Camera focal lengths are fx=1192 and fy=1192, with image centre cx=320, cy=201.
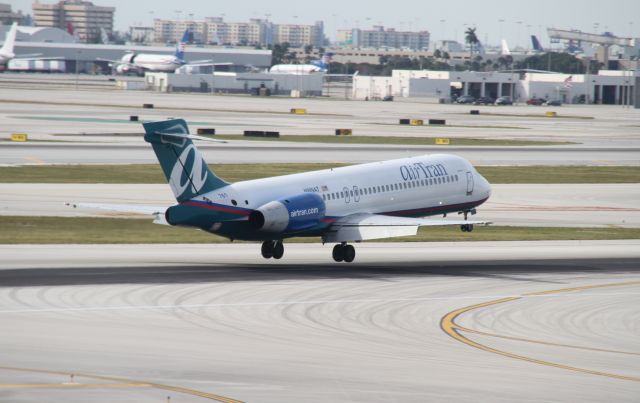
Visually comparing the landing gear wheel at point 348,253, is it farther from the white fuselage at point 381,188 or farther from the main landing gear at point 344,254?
the white fuselage at point 381,188

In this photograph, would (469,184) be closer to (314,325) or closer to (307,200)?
(307,200)

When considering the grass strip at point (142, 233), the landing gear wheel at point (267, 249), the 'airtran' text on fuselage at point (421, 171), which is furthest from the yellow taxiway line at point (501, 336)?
the grass strip at point (142, 233)

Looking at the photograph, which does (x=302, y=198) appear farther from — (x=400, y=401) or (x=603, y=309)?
(x=400, y=401)

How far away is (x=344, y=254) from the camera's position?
4756 centimetres

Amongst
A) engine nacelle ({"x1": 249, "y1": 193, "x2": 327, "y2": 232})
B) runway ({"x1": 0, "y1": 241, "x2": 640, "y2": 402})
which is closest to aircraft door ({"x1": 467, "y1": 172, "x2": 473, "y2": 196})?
runway ({"x1": 0, "y1": 241, "x2": 640, "y2": 402})

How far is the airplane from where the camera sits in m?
42.5

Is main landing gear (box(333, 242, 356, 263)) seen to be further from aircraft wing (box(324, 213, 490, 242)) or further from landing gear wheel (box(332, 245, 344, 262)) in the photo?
aircraft wing (box(324, 213, 490, 242))

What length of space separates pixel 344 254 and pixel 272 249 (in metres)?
2.90

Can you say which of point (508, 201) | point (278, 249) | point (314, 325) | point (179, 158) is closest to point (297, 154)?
point (508, 201)

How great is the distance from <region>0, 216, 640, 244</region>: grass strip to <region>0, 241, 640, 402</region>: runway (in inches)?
95.3

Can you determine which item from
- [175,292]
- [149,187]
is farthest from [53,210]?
[175,292]

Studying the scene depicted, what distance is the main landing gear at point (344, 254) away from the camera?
47.6 m

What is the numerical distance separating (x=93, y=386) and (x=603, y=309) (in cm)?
1843

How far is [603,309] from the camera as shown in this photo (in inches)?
1492
